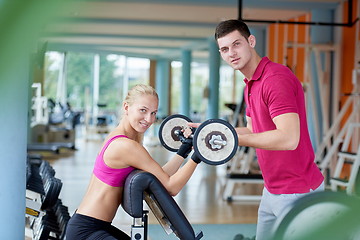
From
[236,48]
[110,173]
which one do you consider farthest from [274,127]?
[110,173]

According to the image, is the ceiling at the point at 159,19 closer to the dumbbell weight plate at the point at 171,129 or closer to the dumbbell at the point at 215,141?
the dumbbell weight plate at the point at 171,129

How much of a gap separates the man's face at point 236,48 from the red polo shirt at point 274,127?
3.2 inches

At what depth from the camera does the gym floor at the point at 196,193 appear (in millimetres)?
4383

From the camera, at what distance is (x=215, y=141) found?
1.28 m

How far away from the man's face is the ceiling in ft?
10.7

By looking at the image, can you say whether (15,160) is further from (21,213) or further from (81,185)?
(81,185)

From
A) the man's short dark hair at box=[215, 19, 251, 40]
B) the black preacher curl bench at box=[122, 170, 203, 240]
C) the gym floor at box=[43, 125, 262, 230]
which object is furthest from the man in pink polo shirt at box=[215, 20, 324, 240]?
the gym floor at box=[43, 125, 262, 230]

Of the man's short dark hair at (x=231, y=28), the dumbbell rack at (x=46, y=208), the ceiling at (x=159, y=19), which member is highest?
the ceiling at (x=159, y=19)

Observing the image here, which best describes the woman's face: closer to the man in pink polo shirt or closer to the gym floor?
the man in pink polo shirt

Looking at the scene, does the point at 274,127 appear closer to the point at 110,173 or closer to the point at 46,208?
the point at 110,173

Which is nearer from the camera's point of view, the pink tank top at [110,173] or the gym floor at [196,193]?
the pink tank top at [110,173]

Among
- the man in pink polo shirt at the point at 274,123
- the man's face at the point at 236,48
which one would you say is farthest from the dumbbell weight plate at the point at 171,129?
the man's face at the point at 236,48

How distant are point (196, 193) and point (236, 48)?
429cm

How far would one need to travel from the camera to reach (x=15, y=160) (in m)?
1.93
